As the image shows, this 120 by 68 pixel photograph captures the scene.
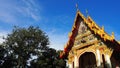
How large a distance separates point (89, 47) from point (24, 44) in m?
24.7

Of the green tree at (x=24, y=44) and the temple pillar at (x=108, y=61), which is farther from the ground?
the green tree at (x=24, y=44)

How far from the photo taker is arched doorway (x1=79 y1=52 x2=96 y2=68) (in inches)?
770

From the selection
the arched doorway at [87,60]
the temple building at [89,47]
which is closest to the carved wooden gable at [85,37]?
the temple building at [89,47]

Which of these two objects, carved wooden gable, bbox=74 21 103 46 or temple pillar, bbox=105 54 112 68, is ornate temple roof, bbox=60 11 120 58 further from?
temple pillar, bbox=105 54 112 68

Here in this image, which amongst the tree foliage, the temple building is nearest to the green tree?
the tree foliage

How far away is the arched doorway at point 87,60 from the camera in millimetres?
19547

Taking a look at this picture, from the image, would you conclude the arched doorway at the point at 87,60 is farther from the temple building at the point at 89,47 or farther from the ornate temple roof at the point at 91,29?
the ornate temple roof at the point at 91,29

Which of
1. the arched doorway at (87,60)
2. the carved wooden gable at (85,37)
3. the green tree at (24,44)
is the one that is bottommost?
the arched doorway at (87,60)

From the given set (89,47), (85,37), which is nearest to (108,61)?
(89,47)

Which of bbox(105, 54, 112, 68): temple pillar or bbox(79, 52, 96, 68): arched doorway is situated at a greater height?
bbox(79, 52, 96, 68): arched doorway

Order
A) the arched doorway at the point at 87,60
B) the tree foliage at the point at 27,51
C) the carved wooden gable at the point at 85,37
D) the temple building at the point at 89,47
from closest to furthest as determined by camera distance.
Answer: the temple building at the point at 89,47 < the carved wooden gable at the point at 85,37 < the arched doorway at the point at 87,60 < the tree foliage at the point at 27,51

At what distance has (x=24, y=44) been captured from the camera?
133 ft

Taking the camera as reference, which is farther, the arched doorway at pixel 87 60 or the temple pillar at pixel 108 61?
the arched doorway at pixel 87 60

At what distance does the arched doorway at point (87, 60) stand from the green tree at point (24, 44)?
21179mm
